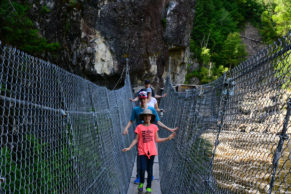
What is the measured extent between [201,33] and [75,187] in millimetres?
29617

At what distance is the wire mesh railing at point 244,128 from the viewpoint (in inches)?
37.0

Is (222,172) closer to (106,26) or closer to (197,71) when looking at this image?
(106,26)

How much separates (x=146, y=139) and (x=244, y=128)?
4.96ft

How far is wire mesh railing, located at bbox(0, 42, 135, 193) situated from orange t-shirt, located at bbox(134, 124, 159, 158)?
0.34 m

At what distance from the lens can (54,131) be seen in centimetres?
144

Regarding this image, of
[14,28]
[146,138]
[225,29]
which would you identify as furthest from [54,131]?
[225,29]

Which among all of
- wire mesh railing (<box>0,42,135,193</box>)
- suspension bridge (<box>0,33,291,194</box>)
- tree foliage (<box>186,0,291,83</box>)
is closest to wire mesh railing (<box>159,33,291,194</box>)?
suspension bridge (<box>0,33,291,194</box>)

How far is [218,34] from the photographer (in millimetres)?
28625

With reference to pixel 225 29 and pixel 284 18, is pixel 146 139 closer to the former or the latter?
pixel 284 18

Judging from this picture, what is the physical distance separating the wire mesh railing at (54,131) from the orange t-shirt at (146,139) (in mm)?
342

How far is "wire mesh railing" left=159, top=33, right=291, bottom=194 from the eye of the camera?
939mm

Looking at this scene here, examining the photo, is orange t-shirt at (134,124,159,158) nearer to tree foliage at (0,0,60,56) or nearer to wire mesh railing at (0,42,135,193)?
wire mesh railing at (0,42,135,193)

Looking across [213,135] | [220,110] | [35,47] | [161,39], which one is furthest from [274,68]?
[161,39]

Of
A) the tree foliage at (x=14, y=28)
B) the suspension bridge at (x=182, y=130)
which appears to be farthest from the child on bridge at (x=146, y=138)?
the tree foliage at (x=14, y=28)
